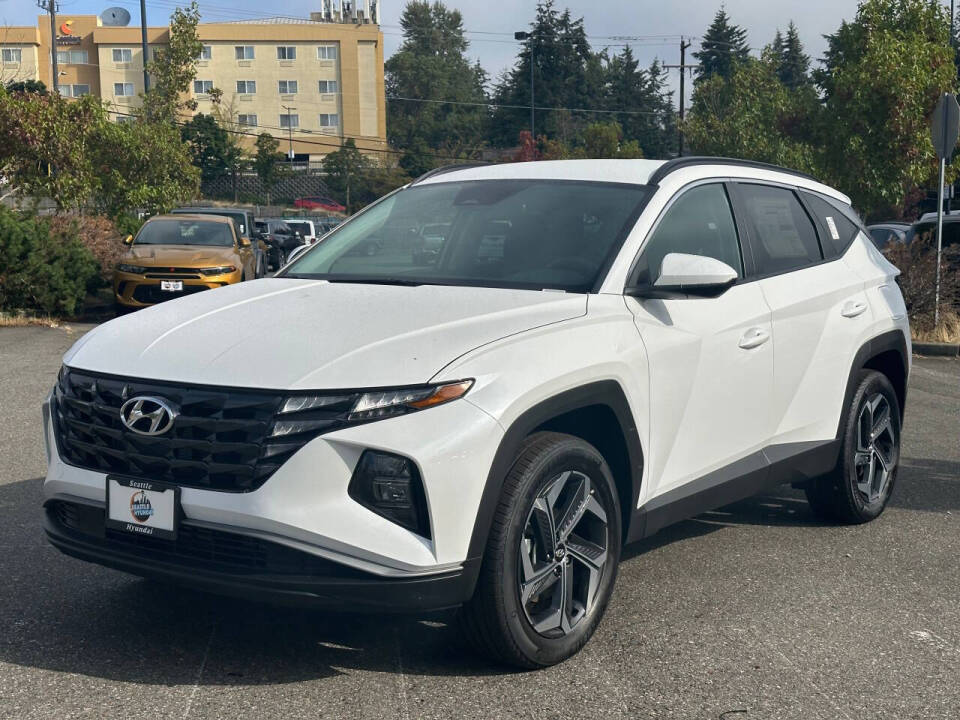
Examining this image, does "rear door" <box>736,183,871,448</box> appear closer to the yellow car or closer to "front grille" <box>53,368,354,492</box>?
"front grille" <box>53,368,354,492</box>

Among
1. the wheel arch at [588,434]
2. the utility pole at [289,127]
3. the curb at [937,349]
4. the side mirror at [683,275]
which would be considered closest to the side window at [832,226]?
the side mirror at [683,275]

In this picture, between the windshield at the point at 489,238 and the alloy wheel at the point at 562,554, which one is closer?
the alloy wheel at the point at 562,554

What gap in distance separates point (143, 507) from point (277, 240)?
25.8 m

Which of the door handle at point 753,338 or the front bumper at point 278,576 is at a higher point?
the door handle at point 753,338

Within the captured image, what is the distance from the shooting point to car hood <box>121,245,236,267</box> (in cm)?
1684

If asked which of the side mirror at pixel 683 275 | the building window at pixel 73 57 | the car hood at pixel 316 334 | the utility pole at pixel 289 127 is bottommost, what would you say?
the car hood at pixel 316 334

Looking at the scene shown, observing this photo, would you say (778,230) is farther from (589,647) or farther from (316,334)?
(316,334)

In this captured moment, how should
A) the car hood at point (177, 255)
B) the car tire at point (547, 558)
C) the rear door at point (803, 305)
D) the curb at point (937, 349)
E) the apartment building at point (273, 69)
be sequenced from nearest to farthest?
the car tire at point (547, 558) < the rear door at point (803, 305) < the curb at point (937, 349) < the car hood at point (177, 255) < the apartment building at point (273, 69)

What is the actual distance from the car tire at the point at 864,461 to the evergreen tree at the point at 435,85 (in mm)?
91837

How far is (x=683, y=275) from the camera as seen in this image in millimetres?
4570

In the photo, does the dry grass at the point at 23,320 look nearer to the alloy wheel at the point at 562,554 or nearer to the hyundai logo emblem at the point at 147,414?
the hyundai logo emblem at the point at 147,414

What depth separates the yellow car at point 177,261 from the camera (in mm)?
16578

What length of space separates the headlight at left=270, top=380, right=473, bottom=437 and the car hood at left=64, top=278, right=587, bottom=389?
37 millimetres

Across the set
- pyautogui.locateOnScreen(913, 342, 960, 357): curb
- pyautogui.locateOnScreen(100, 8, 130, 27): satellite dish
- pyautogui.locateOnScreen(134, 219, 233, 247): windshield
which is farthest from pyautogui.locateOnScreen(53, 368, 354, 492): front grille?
pyautogui.locateOnScreen(100, 8, 130, 27): satellite dish
